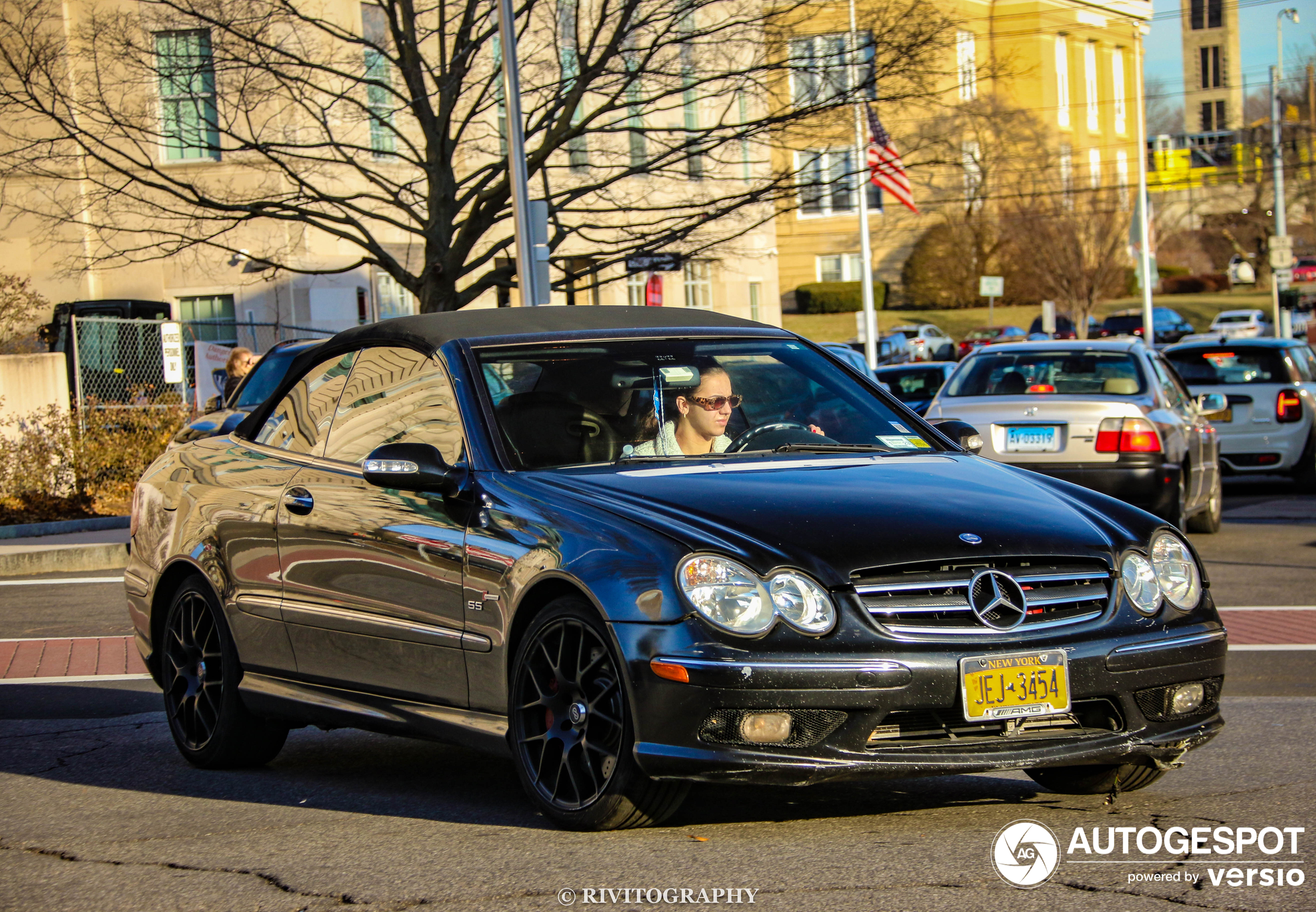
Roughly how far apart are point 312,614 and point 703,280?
37.6 meters

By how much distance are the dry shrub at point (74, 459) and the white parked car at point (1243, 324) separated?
49093 millimetres

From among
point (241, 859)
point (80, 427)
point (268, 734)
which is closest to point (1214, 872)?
point (241, 859)

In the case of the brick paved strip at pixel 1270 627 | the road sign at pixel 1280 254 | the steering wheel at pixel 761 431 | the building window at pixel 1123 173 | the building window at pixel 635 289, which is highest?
the building window at pixel 1123 173

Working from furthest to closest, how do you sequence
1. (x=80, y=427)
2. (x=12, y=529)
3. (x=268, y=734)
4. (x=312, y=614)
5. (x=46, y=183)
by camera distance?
(x=46, y=183) < (x=80, y=427) < (x=12, y=529) < (x=268, y=734) < (x=312, y=614)

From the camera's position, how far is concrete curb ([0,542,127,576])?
14.2 m

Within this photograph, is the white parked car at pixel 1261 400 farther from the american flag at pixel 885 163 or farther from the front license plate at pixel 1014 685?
the front license plate at pixel 1014 685

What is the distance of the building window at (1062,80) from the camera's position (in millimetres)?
78062

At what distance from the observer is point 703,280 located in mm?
43156

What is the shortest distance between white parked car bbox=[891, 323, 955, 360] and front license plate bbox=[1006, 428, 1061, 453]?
117 ft

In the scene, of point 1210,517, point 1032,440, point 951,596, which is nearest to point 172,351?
point 1032,440

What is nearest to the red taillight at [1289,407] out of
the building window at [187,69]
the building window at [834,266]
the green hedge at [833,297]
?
the building window at [187,69]

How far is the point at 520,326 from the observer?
604 centimetres

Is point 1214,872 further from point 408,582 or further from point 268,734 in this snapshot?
point 268,734

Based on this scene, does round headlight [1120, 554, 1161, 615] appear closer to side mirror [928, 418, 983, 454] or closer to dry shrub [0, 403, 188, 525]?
side mirror [928, 418, 983, 454]
